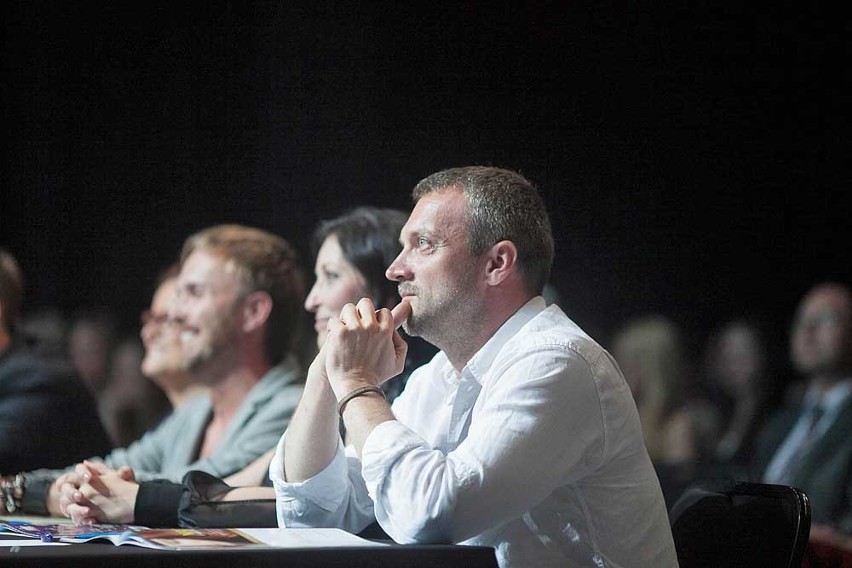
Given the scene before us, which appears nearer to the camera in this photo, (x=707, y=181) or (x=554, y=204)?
(x=554, y=204)

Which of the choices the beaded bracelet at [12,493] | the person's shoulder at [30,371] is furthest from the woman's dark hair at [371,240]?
the beaded bracelet at [12,493]

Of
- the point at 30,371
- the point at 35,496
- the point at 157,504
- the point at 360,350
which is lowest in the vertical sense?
the point at 35,496

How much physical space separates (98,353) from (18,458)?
0.37 meters

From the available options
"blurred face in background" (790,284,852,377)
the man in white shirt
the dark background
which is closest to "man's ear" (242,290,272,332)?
the dark background

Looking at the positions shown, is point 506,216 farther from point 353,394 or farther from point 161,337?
point 161,337

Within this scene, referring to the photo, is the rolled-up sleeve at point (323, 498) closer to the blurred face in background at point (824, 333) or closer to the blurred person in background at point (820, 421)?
the blurred person in background at point (820, 421)

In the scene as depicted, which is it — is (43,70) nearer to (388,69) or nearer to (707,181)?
(388,69)

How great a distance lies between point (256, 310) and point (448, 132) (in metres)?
0.83

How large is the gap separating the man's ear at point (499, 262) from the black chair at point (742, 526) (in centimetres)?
58

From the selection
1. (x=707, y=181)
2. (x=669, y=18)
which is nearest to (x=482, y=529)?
(x=707, y=181)

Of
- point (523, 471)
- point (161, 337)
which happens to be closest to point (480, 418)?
point (523, 471)

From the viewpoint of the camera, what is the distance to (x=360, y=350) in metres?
1.72

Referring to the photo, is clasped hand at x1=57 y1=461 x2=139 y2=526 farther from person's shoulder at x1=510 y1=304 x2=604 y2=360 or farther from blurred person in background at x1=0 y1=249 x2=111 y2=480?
person's shoulder at x1=510 y1=304 x2=604 y2=360

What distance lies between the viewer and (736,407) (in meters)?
3.54
